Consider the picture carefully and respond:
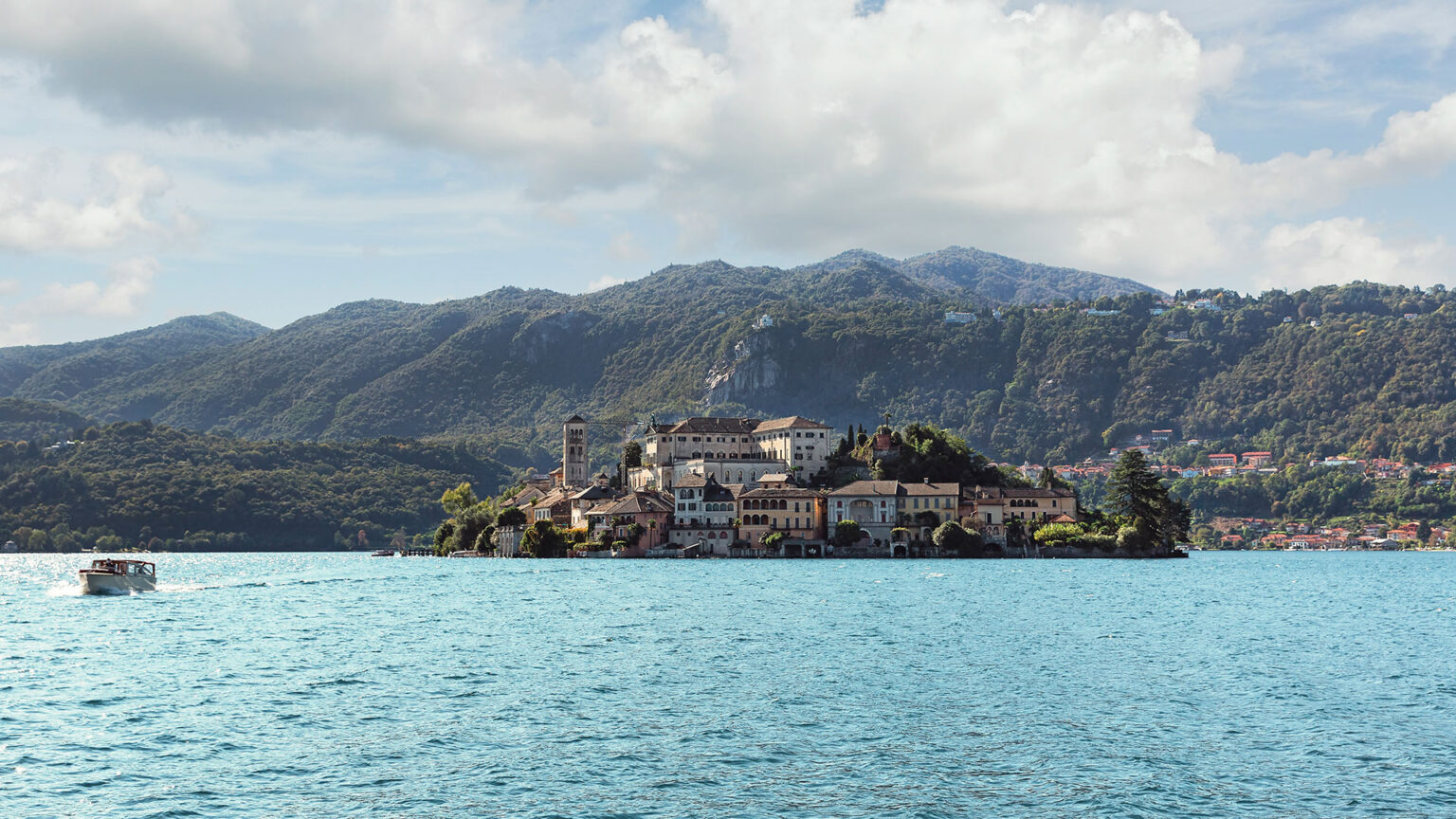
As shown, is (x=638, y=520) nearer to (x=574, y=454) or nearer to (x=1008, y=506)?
(x=1008, y=506)

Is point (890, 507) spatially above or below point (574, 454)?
below

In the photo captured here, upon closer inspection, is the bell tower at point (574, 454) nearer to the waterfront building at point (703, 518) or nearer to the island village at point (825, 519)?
the island village at point (825, 519)

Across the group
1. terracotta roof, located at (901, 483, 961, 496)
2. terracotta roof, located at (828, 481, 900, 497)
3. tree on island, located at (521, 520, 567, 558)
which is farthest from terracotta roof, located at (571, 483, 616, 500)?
terracotta roof, located at (901, 483, 961, 496)

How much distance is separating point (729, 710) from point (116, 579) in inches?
2619

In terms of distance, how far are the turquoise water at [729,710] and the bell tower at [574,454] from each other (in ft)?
365

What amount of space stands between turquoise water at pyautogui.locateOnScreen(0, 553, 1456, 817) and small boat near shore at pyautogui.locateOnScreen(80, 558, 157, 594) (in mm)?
13573

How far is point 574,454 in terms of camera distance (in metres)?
188

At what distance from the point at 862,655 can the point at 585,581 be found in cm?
5341

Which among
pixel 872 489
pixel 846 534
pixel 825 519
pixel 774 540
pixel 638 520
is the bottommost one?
pixel 774 540

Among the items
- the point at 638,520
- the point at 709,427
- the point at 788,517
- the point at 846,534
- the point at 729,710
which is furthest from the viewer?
the point at 709,427

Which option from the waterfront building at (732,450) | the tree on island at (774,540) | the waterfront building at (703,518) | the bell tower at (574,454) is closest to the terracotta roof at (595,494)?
the waterfront building at (732,450)

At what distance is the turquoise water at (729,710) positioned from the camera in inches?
1050

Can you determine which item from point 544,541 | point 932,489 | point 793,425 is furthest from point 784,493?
point 544,541

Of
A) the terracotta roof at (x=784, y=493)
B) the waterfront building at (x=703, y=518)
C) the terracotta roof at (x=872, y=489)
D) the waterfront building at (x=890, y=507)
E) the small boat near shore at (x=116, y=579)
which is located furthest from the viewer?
the waterfront building at (x=703, y=518)
